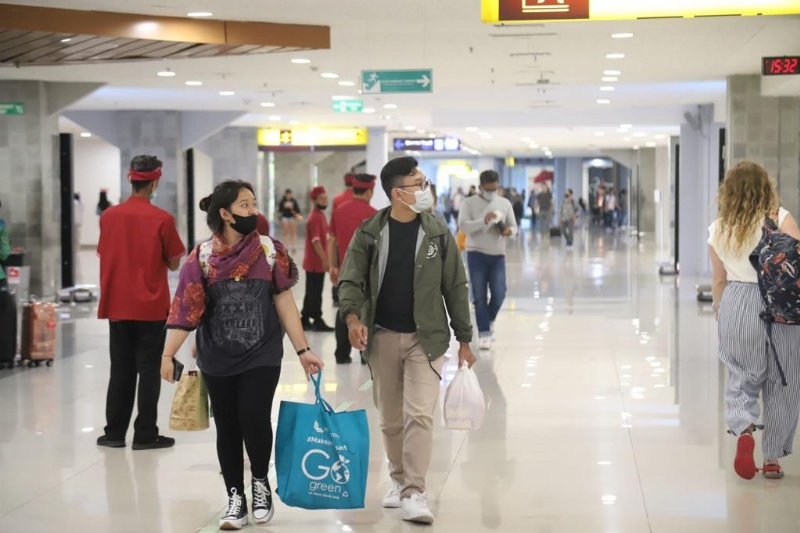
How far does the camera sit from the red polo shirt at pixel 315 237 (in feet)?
41.5

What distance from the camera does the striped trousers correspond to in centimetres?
615

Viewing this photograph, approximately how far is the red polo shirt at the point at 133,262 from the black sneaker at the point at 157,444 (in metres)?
0.75

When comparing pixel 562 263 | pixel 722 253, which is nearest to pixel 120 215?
pixel 722 253

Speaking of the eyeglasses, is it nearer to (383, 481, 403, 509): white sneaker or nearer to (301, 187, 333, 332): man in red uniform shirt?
(383, 481, 403, 509): white sneaker

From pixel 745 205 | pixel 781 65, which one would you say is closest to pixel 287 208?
pixel 781 65

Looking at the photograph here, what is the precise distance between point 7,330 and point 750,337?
697cm

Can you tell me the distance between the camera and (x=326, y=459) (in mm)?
5305

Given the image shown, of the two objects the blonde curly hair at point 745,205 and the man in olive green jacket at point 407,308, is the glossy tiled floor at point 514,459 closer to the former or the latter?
the man in olive green jacket at point 407,308

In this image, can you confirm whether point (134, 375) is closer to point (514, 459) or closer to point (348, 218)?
point (514, 459)

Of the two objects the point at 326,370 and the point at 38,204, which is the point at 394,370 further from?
→ the point at 38,204

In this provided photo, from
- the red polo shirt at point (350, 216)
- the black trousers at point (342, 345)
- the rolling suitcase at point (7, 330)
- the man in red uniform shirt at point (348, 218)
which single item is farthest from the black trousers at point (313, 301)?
the rolling suitcase at point (7, 330)

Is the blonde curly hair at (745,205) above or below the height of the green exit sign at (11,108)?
below

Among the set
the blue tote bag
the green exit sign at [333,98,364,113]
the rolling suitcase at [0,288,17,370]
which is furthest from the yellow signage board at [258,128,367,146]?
the blue tote bag

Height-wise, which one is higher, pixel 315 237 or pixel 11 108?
pixel 11 108
